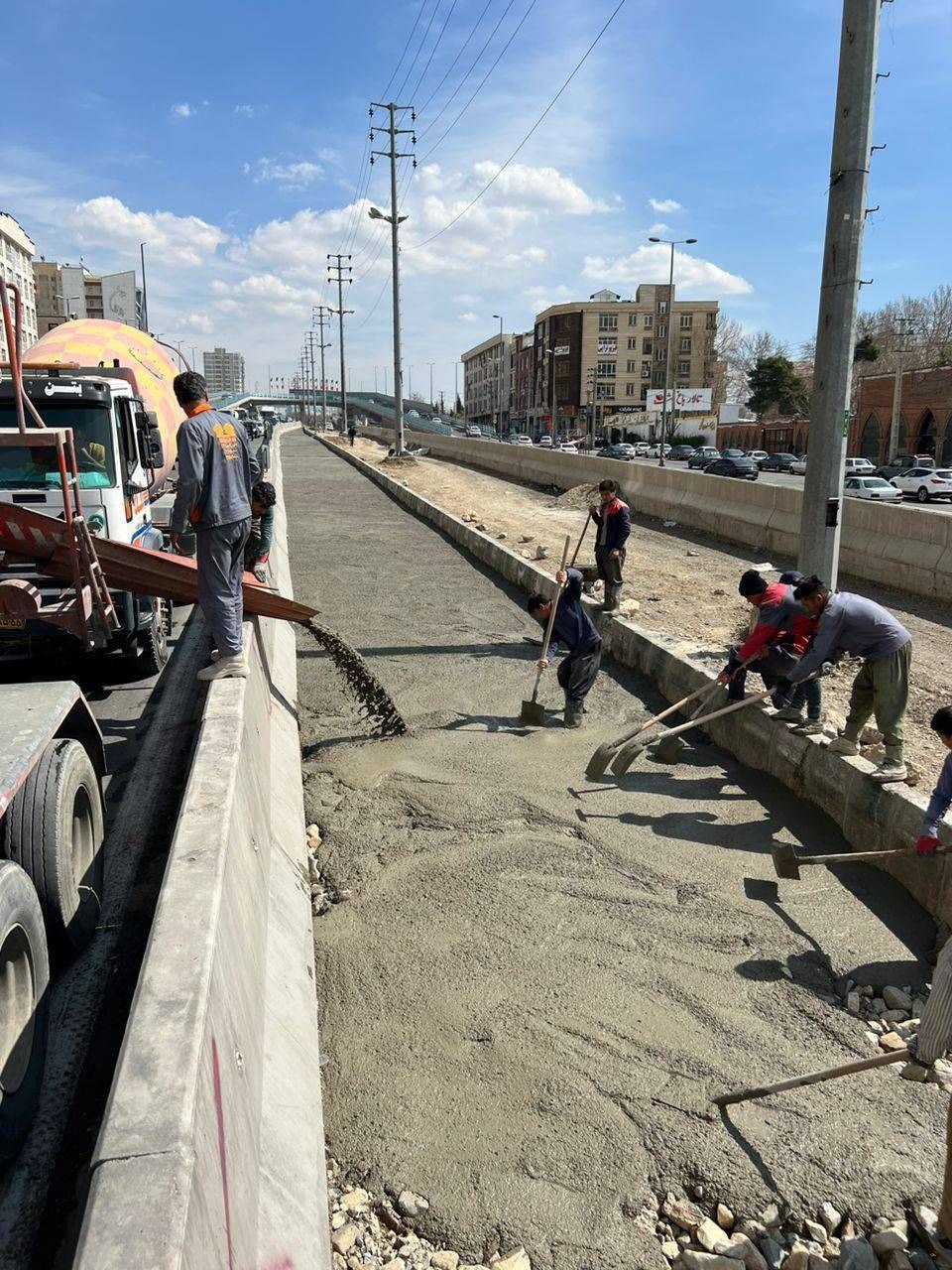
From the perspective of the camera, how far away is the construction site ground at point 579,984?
10.1ft

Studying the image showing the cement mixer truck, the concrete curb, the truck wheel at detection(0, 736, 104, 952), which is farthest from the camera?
the cement mixer truck

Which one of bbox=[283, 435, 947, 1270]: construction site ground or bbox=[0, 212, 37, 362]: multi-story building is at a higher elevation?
bbox=[0, 212, 37, 362]: multi-story building

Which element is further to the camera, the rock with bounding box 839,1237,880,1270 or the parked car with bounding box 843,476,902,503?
the parked car with bounding box 843,476,902,503

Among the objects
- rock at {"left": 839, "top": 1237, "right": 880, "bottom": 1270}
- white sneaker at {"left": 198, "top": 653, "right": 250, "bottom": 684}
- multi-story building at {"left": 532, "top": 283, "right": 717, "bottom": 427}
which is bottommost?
rock at {"left": 839, "top": 1237, "right": 880, "bottom": 1270}

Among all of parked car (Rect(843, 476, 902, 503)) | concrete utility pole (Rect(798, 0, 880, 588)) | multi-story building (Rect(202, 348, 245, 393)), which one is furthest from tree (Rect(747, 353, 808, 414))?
multi-story building (Rect(202, 348, 245, 393))

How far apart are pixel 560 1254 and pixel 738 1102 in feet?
3.19

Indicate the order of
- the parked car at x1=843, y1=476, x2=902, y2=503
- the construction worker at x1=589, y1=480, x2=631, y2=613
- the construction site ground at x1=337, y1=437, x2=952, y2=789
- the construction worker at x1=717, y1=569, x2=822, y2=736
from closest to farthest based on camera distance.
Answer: the construction worker at x1=717, y1=569, x2=822, y2=736 < the construction site ground at x1=337, y1=437, x2=952, y2=789 < the construction worker at x1=589, y1=480, x2=631, y2=613 < the parked car at x1=843, y1=476, x2=902, y2=503

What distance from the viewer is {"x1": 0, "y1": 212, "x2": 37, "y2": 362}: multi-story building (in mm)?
76750

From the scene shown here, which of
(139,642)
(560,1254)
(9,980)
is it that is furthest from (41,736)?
(139,642)

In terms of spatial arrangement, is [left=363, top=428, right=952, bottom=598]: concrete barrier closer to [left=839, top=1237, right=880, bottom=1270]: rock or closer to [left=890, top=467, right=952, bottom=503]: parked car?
[left=839, top=1237, right=880, bottom=1270]: rock

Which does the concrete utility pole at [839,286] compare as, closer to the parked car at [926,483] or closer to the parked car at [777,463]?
the parked car at [926,483]

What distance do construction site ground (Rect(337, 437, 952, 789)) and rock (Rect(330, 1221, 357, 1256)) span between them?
189 inches

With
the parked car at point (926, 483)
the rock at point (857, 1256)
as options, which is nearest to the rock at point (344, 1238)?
the rock at point (857, 1256)

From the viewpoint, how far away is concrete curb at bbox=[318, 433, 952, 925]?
190 inches
